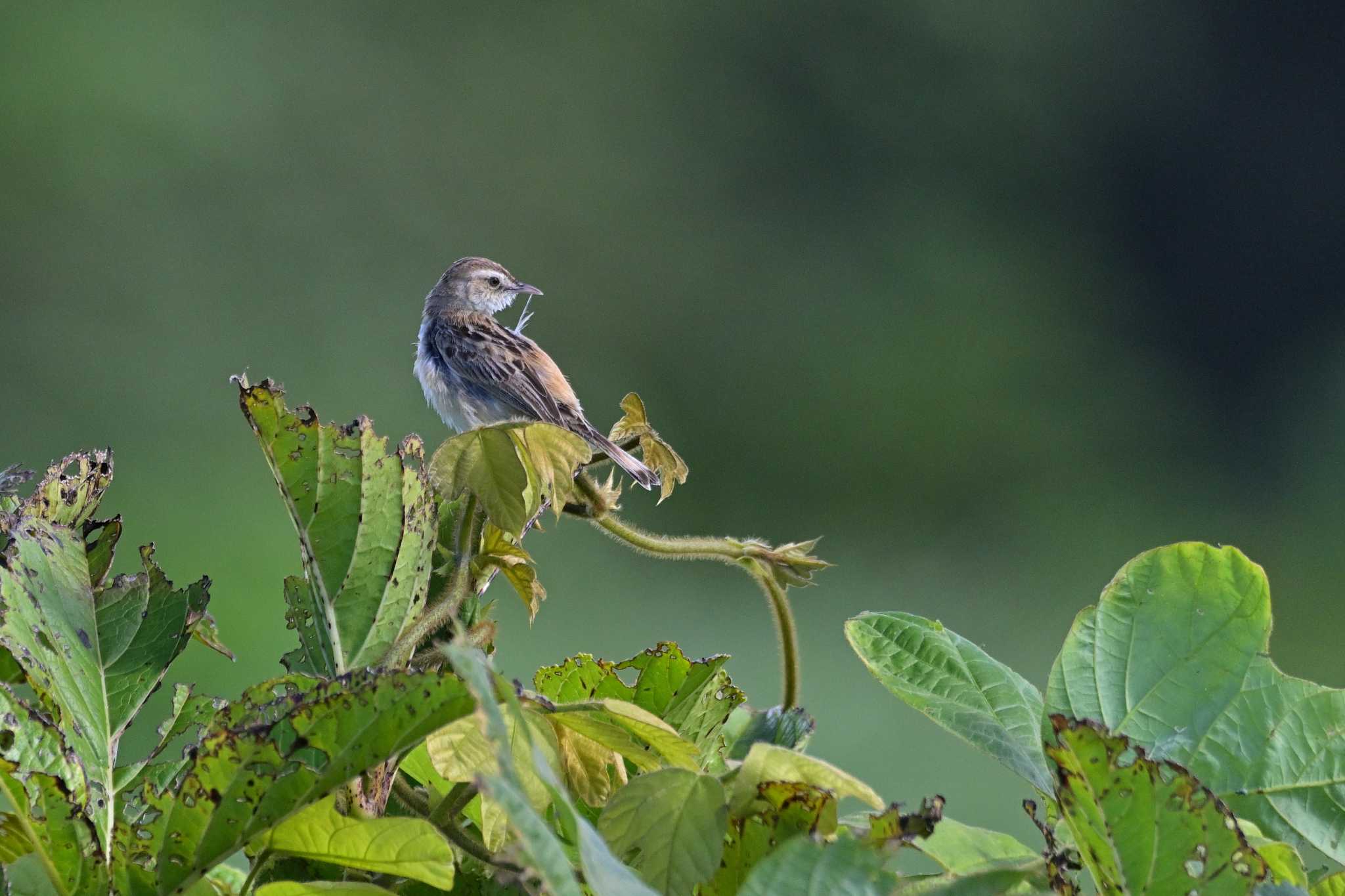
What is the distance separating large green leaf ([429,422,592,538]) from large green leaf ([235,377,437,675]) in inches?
0.8

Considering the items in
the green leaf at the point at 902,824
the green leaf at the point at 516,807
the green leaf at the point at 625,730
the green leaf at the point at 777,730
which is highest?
the green leaf at the point at 777,730

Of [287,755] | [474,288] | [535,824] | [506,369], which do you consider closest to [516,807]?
[535,824]

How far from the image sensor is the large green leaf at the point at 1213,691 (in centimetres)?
37

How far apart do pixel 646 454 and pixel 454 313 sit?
243cm

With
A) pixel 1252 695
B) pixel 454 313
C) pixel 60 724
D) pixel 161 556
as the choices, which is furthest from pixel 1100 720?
pixel 161 556

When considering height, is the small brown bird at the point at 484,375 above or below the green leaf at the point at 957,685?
above

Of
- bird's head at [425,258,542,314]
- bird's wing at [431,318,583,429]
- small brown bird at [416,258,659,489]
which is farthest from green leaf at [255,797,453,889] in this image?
bird's head at [425,258,542,314]

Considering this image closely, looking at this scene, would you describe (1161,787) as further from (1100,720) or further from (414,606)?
(414,606)

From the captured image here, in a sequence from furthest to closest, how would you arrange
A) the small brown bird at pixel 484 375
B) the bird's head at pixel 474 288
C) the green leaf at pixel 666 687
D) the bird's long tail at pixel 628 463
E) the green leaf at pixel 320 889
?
the bird's head at pixel 474 288 → the small brown bird at pixel 484 375 → the bird's long tail at pixel 628 463 → the green leaf at pixel 666 687 → the green leaf at pixel 320 889

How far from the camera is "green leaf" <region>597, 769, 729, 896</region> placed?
30cm

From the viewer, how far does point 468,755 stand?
13.1 inches

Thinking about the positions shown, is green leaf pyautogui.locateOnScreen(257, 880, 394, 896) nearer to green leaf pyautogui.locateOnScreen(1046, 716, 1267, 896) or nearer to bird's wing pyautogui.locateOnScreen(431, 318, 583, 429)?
green leaf pyautogui.locateOnScreen(1046, 716, 1267, 896)

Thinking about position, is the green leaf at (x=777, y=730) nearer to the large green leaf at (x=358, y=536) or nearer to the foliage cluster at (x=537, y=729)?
the foliage cluster at (x=537, y=729)

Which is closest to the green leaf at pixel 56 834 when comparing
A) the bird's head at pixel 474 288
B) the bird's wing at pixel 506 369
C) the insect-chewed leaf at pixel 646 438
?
the insect-chewed leaf at pixel 646 438
